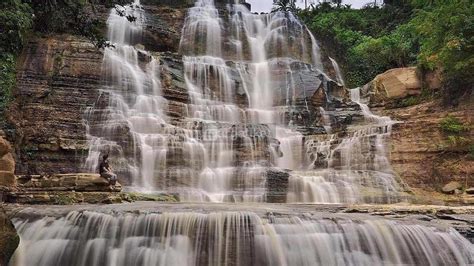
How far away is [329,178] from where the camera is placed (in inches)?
695

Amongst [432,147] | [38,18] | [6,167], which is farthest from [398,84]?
[6,167]

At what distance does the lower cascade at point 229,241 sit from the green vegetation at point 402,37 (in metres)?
12.8

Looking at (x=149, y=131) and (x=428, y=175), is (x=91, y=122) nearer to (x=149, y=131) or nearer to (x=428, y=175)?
(x=149, y=131)

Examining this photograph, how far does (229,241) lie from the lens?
29.4 feet

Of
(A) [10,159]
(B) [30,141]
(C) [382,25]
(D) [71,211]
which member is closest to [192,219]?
(D) [71,211]

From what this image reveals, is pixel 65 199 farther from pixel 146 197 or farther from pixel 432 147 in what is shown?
pixel 432 147

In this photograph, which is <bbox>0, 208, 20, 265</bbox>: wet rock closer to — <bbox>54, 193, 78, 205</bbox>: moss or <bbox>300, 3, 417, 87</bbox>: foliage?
<bbox>54, 193, 78, 205</bbox>: moss

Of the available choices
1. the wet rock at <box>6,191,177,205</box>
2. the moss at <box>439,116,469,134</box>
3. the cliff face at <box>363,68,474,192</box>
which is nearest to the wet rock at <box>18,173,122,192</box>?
the wet rock at <box>6,191,177,205</box>

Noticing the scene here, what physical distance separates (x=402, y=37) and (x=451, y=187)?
55.9ft

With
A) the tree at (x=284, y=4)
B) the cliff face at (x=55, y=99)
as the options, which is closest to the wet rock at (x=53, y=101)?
the cliff face at (x=55, y=99)

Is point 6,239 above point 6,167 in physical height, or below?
below

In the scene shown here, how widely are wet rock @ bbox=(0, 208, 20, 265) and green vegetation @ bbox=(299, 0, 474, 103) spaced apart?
1857cm

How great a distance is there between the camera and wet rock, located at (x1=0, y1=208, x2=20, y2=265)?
28.1 feet

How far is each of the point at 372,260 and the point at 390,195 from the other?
803 cm
